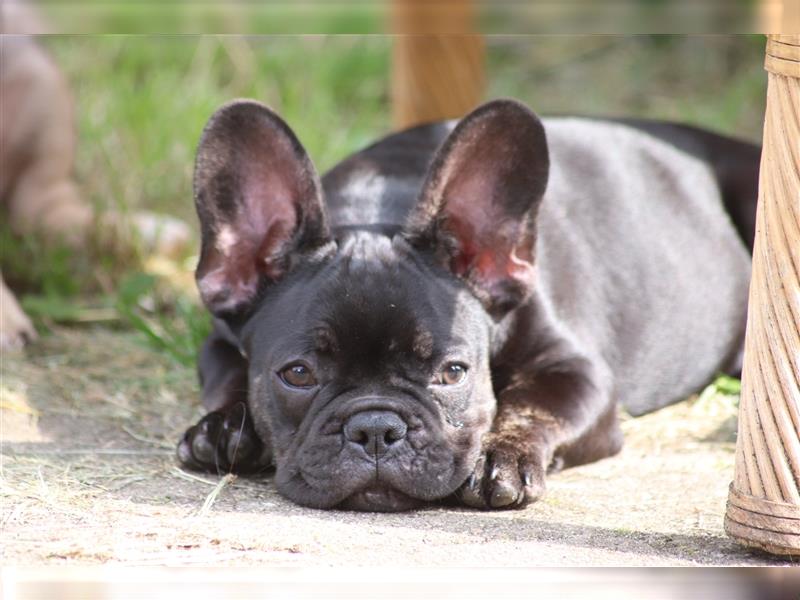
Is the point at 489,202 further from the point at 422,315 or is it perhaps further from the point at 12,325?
the point at 12,325

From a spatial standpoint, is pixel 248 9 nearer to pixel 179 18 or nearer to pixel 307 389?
pixel 179 18

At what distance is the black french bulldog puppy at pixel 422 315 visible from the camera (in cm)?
361

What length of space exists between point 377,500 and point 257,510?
0.32 meters

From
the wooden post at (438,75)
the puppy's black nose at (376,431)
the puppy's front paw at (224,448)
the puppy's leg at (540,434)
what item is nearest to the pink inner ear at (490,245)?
the puppy's leg at (540,434)

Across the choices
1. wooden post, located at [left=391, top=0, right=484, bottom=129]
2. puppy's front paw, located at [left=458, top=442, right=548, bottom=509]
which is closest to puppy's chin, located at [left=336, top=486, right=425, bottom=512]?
puppy's front paw, located at [left=458, top=442, right=548, bottom=509]

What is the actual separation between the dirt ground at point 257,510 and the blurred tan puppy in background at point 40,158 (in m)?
1.61

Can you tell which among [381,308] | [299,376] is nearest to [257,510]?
[299,376]

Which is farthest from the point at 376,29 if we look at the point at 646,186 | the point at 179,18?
the point at 646,186

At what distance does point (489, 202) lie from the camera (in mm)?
4066

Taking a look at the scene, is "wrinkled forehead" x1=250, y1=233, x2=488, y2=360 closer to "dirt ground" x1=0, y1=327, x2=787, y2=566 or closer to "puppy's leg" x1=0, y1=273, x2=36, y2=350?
"dirt ground" x1=0, y1=327, x2=787, y2=566

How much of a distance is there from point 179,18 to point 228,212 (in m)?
1.58

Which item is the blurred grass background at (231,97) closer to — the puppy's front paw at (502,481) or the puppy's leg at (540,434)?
the puppy's leg at (540,434)

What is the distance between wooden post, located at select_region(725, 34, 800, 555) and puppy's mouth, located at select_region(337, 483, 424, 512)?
87 cm

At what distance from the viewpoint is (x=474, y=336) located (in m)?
3.88
